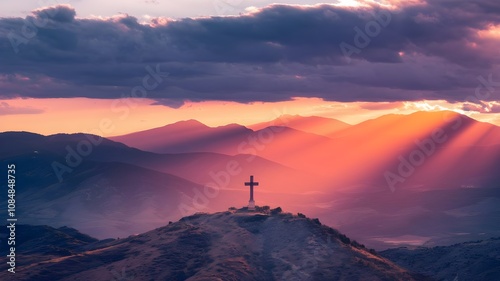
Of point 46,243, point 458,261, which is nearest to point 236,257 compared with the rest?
point 458,261

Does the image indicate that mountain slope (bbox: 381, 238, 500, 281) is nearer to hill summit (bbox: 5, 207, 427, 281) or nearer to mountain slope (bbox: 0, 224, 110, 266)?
hill summit (bbox: 5, 207, 427, 281)

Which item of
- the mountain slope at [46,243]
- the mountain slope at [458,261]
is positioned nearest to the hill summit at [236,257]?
the mountain slope at [458,261]

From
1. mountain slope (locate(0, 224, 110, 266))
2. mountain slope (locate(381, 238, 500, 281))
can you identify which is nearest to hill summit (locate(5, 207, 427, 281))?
mountain slope (locate(381, 238, 500, 281))

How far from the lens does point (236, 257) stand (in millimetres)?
59562

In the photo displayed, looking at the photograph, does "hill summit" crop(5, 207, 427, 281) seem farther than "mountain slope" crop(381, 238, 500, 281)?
No

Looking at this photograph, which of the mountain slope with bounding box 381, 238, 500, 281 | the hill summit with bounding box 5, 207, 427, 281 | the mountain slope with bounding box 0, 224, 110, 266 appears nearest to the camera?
the hill summit with bounding box 5, 207, 427, 281

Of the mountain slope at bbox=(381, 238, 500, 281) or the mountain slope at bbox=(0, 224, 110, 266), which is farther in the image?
the mountain slope at bbox=(0, 224, 110, 266)

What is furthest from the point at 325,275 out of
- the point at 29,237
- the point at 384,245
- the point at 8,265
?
the point at 384,245

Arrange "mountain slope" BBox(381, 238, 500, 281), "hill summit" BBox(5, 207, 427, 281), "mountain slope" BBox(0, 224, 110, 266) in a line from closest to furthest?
"hill summit" BBox(5, 207, 427, 281), "mountain slope" BBox(381, 238, 500, 281), "mountain slope" BBox(0, 224, 110, 266)

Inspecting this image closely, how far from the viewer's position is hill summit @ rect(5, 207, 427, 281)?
56750 millimetres

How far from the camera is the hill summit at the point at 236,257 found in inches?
2234

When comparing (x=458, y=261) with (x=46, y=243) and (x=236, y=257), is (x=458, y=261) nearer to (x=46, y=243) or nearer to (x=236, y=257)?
(x=236, y=257)

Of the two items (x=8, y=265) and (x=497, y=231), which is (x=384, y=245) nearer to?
(x=497, y=231)

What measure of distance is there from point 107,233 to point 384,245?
229 ft
